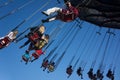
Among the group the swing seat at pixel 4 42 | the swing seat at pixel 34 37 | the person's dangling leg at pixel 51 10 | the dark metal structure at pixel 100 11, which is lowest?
the swing seat at pixel 4 42

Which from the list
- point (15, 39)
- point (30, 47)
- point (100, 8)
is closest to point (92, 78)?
point (100, 8)

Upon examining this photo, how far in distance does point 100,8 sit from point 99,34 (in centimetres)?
234

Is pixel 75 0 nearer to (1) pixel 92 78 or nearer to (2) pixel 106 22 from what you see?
(2) pixel 106 22

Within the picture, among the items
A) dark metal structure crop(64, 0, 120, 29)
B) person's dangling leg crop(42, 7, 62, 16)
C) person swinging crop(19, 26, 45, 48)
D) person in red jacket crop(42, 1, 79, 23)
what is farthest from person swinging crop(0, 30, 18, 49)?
dark metal structure crop(64, 0, 120, 29)

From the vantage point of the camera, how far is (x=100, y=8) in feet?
96.9

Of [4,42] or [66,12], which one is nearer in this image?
[4,42]

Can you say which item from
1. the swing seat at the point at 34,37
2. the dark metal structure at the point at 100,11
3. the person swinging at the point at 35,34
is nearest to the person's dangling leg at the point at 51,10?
the person swinging at the point at 35,34

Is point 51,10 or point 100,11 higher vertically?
point 100,11

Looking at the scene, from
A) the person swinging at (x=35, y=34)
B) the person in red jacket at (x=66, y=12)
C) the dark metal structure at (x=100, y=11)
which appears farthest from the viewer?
the dark metal structure at (x=100, y=11)

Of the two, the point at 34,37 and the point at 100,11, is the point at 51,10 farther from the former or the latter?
the point at 100,11

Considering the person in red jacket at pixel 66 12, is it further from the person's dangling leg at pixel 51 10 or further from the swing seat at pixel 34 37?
the swing seat at pixel 34 37

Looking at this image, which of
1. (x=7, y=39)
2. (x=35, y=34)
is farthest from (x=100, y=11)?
(x=7, y=39)

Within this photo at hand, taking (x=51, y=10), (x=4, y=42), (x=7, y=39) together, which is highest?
(x=51, y=10)

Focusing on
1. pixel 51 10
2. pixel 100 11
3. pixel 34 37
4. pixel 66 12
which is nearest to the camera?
pixel 66 12
